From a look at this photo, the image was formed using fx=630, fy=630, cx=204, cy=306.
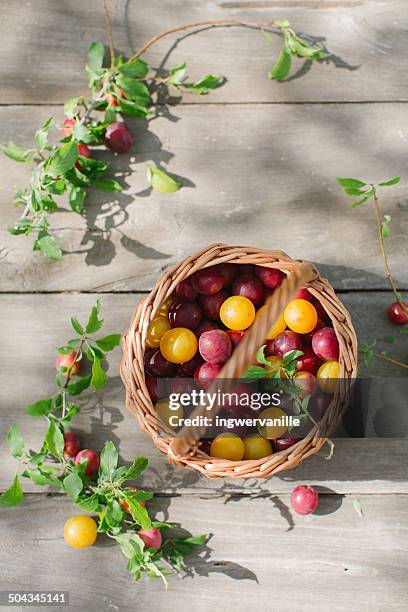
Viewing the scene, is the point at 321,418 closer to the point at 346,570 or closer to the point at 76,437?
the point at 346,570

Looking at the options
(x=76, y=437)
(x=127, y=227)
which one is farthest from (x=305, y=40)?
(x=76, y=437)

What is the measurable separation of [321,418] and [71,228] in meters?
0.61

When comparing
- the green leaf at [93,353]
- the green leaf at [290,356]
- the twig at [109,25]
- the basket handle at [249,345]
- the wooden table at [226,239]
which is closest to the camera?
the basket handle at [249,345]

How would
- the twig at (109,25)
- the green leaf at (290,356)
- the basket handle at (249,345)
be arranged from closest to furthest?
the basket handle at (249,345) → the green leaf at (290,356) → the twig at (109,25)

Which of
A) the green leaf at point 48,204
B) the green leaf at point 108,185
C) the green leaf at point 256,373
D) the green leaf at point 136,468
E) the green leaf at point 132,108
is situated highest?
the green leaf at point 132,108

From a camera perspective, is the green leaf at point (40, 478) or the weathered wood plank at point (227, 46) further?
the weathered wood plank at point (227, 46)

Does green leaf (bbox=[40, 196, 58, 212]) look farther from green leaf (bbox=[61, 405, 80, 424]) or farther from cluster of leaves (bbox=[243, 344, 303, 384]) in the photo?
cluster of leaves (bbox=[243, 344, 303, 384])

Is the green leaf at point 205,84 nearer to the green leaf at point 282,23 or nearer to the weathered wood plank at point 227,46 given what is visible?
the weathered wood plank at point 227,46

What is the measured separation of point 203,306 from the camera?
3.64 ft

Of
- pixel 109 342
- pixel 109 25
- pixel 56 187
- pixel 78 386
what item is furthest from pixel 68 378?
pixel 109 25

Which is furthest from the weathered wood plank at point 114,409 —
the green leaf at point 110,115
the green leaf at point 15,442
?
the green leaf at point 110,115

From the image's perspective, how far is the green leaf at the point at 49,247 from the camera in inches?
A: 44.7

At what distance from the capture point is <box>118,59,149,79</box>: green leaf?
1210 millimetres

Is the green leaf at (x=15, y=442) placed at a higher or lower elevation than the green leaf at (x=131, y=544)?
higher
